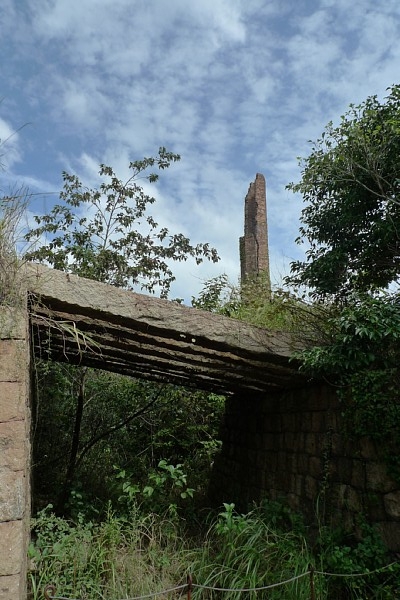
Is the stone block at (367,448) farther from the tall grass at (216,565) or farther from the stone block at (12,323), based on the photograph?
the stone block at (12,323)

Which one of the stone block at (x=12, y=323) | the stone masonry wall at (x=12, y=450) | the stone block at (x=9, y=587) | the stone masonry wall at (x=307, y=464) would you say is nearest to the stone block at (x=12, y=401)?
the stone masonry wall at (x=12, y=450)

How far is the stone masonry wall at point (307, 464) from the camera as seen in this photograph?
397cm

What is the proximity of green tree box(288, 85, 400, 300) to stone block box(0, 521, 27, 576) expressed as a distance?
13.5 ft

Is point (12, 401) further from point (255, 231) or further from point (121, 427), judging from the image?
point (255, 231)

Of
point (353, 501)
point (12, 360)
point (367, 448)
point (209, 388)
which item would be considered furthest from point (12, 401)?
point (209, 388)

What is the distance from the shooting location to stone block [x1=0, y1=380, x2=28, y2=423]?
9.09 feet

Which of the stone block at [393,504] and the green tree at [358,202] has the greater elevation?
the green tree at [358,202]

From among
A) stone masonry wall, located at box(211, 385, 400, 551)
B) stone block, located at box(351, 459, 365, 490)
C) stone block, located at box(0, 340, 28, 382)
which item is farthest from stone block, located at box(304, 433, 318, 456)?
stone block, located at box(0, 340, 28, 382)

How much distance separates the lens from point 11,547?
100 inches

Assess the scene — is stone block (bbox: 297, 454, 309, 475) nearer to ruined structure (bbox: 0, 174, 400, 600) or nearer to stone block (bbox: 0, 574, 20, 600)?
ruined structure (bbox: 0, 174, 400, 600)

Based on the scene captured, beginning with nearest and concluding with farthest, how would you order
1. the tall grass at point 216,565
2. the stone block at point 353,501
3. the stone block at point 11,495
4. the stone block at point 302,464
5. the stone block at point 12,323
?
the stone block at point 11,495 < the stone block at point 12,323 < the tall grass at point 216,565 < the stone block at point 353,501 < the stone block at point 302,464

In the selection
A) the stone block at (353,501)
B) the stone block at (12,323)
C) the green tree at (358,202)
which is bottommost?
the stone block at (353,501)

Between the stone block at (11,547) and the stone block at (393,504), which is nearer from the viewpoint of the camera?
the stone block at (11,547)

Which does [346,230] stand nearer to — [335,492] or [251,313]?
[251,313]
